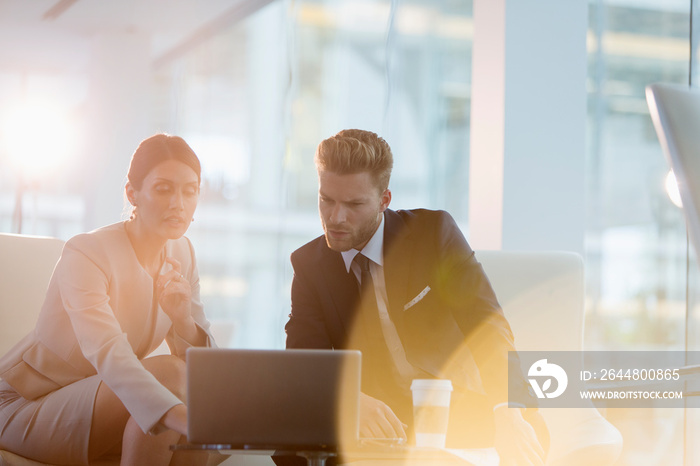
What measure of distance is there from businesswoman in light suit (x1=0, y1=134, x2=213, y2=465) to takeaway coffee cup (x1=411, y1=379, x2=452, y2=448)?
1.86 ft

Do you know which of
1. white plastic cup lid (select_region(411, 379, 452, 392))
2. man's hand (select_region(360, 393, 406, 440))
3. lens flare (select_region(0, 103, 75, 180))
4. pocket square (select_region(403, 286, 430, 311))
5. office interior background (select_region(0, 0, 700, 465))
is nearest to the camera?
white plastic cup lid (select_region(411, 379, 452, 392))

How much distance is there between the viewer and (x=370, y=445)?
4.00ft

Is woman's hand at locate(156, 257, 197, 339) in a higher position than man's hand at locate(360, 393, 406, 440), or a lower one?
higher

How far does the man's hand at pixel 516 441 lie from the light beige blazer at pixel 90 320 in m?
0.79

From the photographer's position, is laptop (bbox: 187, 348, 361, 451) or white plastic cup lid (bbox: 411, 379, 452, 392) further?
white plastic cup lid (bbox: 411, 379, 452, 392)

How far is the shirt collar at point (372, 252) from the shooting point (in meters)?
2.03

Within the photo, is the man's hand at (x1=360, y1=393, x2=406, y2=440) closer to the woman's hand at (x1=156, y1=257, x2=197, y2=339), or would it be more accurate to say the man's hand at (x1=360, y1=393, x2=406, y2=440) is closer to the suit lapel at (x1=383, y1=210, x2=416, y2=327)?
the suit lapel at (x1=383, y1=210, x2=416, y2=327)

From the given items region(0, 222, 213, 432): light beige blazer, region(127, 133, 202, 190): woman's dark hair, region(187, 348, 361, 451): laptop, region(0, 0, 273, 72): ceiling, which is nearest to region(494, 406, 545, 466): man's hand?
region(187, 348, 361, 451): laptop

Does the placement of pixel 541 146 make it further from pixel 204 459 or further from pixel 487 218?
pixel 204 459

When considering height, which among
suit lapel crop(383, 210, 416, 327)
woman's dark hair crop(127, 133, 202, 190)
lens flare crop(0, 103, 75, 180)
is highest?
lens flare crop(0, 103, 75, 180)

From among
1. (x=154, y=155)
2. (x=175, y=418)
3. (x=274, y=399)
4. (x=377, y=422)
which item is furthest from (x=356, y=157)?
(x=274, y=399)

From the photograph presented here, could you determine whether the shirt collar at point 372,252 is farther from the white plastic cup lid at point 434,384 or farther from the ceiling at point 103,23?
the ceiling at point 103,23

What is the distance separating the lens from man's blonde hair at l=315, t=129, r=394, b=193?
1937 millimetres

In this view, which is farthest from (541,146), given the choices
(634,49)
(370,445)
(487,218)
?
(370,445)
